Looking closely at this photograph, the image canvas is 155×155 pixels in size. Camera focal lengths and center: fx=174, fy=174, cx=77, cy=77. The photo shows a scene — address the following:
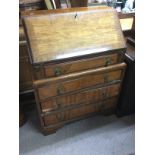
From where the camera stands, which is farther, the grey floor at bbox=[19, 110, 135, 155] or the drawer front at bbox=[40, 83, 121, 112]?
the grey floor at bbox=[19, 110, 135, 155]

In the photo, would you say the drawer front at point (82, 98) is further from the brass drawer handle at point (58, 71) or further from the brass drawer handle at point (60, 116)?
the brass drawer handle at point (58, 71)

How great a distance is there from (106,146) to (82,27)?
1047 millimetres

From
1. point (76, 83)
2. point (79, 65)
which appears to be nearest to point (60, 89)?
point (76, 83)

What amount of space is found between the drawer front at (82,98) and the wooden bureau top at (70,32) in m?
0.37

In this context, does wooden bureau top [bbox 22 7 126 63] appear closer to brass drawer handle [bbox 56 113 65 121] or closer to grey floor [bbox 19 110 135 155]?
brass drawer handle [bbox 56 113 65 121]

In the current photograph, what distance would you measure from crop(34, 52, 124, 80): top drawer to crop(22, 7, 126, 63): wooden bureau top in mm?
57

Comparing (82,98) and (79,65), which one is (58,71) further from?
(82,98)

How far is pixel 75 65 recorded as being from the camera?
1.22 m

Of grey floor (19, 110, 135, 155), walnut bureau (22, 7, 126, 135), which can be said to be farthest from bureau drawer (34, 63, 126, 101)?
grey floor (19, 110, 135, 155)

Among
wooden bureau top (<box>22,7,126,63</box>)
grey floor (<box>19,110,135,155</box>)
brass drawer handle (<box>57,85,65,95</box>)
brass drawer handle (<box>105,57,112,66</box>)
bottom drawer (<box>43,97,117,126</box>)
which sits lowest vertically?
grey floor (<box>19,110,135,155</box>)

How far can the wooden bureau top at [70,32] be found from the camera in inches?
43.9

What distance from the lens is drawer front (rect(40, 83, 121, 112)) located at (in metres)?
1.36
